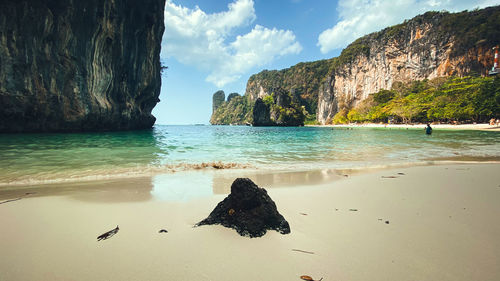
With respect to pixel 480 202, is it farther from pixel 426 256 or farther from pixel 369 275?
pixel 369 275

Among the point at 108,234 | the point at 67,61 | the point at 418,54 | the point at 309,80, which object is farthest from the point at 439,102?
the point at 309,80

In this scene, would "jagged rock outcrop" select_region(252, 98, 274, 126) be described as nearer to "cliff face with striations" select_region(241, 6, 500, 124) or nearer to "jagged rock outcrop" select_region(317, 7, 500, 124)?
"cliff face with striations" select_region(241, 6, 500, 124)

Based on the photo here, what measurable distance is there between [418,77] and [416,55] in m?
8.79

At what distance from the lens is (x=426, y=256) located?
1.84m

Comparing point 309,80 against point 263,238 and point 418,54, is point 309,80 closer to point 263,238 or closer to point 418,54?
point 418,54

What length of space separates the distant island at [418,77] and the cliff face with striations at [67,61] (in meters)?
63.7

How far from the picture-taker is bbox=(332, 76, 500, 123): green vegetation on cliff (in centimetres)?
4181

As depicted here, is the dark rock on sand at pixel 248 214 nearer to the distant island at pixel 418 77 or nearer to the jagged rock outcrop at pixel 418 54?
the distant island at pixel 418 77

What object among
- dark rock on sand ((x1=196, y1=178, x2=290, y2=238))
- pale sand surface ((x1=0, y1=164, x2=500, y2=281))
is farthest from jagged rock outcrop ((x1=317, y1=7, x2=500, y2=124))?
dark rock on sand ((x1=196, y1=178, x2=290, y2=238))

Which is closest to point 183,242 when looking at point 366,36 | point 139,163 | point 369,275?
point 369,275

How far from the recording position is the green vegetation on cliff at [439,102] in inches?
1646

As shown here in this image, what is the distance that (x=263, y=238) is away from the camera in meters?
2.17

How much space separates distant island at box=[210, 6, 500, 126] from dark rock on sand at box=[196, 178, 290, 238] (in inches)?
2308

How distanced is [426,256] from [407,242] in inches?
9.9
